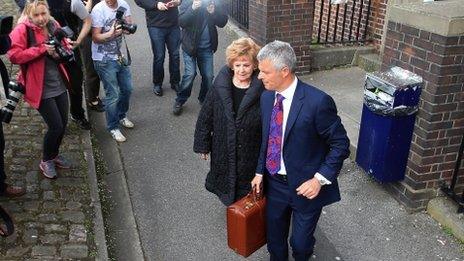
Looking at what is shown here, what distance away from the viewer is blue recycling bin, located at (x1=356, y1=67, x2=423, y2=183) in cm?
426

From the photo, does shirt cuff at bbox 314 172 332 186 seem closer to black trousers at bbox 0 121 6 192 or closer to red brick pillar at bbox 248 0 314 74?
black trousers at bbox 0 121 6 192

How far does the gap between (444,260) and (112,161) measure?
3.45 metres

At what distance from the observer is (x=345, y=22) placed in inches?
329

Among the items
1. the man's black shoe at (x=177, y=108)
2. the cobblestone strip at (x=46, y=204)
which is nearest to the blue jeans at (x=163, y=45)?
the man's black shoe at (x=177, y=108)

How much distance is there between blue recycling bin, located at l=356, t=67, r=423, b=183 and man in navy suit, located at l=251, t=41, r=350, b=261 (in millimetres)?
1254

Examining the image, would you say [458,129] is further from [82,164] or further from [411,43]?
[82,164]

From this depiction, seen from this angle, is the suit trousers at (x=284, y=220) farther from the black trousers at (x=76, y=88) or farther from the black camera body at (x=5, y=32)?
the black trousers at (x=76, y=88)

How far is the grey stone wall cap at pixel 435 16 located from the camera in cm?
396

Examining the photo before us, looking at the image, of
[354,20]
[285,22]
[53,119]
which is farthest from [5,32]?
[354,20]

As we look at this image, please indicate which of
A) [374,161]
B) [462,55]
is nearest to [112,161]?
[374,161]

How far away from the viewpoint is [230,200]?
4008 millimetres

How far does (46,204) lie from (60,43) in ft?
4.68

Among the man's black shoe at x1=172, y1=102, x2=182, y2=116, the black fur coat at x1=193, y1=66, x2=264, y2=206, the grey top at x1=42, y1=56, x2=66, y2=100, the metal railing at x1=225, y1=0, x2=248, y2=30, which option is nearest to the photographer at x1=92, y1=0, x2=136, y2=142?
the grey top at x1=42, y1=56, x2=66, y2=100

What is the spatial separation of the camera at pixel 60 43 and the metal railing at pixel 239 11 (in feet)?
19.2
